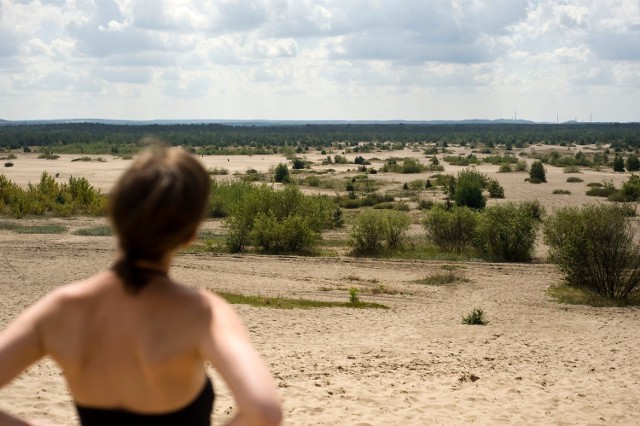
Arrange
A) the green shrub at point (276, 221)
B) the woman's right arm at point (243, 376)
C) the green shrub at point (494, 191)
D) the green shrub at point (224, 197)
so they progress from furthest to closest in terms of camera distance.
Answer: the green shrub at point (494, 191)
the green shrub at point (224, 197)
the green shrub at point (276, 221)
the woman's right arm at point (243, 376)

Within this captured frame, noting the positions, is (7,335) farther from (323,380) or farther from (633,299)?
(633,299)

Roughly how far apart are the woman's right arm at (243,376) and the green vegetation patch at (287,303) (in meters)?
16.7

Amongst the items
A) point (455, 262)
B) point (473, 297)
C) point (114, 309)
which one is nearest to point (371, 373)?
point (473, 297)

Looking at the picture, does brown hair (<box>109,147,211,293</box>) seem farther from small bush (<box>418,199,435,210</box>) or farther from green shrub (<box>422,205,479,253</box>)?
small bush (<box>418,199,435,210</box>)

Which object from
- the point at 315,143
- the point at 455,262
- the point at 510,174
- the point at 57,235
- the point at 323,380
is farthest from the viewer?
the point at 315,143

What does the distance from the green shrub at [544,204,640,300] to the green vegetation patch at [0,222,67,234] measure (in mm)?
19971

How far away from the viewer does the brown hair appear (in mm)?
1756

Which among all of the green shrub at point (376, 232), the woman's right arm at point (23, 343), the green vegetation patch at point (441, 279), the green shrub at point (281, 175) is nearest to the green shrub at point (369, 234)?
the green shrub at point (376, 232)

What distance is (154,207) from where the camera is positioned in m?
1.75

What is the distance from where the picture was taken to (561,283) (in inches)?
898

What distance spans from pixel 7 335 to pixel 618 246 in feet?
67.7

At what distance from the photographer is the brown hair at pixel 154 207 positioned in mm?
1756

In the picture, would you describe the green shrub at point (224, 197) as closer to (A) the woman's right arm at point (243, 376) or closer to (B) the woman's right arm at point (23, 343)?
(B) the woman's right arm at point (23, 343)

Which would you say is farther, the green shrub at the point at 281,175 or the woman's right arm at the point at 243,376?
the green shrub at the point at 281,175
